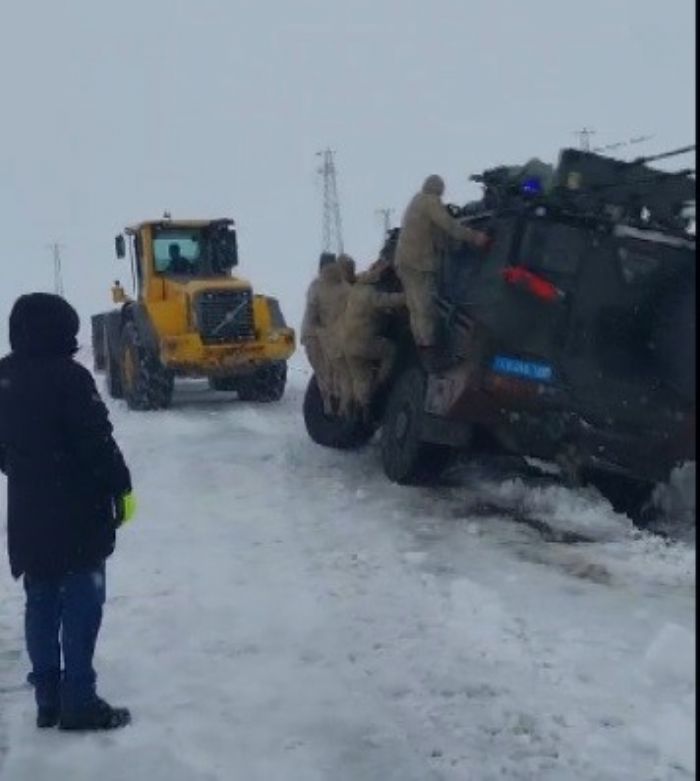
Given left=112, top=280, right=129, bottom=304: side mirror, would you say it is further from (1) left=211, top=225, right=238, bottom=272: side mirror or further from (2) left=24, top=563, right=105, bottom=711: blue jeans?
(2) left=24, top=563, right=105, bottom=711: blue jeans

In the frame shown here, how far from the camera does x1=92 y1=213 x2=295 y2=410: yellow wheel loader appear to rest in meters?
14.1

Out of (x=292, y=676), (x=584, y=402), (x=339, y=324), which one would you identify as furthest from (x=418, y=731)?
(x=339, y=324)

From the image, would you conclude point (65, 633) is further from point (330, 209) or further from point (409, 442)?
point (330, 209)

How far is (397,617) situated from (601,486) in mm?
2991

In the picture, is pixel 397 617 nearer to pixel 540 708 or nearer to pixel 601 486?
pixel 540 708

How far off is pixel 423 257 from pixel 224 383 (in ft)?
25.4

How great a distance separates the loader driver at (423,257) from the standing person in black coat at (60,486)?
407 cm

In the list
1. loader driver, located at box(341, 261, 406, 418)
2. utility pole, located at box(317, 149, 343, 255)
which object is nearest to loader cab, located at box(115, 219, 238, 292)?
loader driver, located at box(341, 261, 406, 418)

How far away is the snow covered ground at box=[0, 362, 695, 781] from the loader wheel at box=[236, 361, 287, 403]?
6510 millimetres

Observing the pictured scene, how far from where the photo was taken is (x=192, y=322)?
46.3ft

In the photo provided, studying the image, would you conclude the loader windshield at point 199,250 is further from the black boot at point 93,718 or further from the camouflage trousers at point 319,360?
the black boot at point 93,718

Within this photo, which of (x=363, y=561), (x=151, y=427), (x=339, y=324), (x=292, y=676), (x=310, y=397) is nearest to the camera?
(x=292, y=676)

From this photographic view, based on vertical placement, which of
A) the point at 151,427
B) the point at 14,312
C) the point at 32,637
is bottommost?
the point at 151,427

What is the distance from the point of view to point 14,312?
412cm
